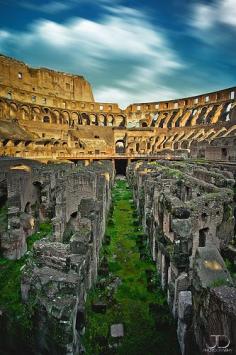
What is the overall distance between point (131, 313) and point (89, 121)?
69079mm

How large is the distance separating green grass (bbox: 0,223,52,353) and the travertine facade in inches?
1173

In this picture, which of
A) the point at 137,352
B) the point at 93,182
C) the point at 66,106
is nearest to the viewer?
the point at 137,352

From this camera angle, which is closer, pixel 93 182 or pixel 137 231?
pixel 93 182

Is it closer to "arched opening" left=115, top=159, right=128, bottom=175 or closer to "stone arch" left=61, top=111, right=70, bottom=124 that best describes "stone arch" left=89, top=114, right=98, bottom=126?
"stone arch" left=61, top=111, right=70, bottom=124

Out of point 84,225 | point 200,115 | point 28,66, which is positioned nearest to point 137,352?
point 84,225

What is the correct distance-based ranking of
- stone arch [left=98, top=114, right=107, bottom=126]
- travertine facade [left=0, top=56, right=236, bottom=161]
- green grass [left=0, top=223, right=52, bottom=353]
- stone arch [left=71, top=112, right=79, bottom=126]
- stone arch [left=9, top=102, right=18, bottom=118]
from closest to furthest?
1. green grass [left=0, top=223, right=52, bottom=353]
2. travertine facade [left=0, top=56, right=236, bottom=161]
3. stone arch [left=9, top=102, right=18, bottom=118]
4. stone arch [left=71, top=112, right=79, bottom=126]
5. stone arch [left=98, top=114, right=107, bottom=126]

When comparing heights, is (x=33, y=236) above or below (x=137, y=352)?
above

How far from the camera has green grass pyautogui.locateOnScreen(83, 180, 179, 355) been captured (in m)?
6.23

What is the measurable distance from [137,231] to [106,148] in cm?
4413

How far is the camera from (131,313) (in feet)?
24.7

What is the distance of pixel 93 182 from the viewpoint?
13695 millimetres

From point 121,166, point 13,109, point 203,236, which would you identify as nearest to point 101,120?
point 121,166

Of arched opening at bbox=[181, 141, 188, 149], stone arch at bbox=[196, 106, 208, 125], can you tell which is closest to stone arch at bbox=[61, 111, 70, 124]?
arched opening at bbox=[181, 141, 188, 149]

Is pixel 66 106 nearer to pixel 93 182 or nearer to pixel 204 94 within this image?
pixel 204 94
